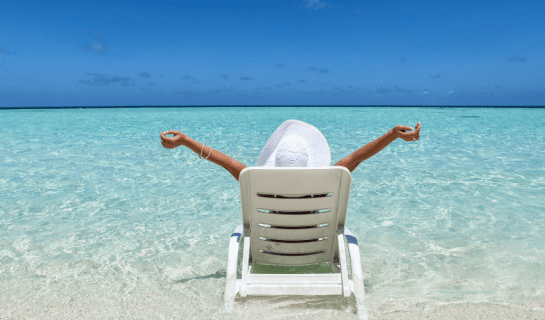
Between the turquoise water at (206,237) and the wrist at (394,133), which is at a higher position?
the wrist at (394,133)

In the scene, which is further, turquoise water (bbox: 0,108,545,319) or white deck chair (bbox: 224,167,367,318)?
turquoise water (bbox: 0,108,545,319)

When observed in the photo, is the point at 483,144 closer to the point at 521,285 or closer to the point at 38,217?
the point at 521,285

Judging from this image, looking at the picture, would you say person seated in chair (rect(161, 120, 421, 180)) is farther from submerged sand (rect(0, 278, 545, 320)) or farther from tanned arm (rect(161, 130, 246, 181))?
submerged sand (rect(0, 278, 545, 320))

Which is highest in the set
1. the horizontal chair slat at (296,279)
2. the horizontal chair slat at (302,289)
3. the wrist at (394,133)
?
the wrist at (394,133)

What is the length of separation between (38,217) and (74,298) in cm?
254

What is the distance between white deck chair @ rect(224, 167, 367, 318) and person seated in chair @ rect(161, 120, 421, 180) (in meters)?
0.52

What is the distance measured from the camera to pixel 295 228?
2240mm

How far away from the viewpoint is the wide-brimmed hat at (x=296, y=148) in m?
2.63

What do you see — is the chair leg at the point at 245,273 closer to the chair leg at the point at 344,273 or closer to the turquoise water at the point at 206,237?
the turquoise water at the point at 206,237

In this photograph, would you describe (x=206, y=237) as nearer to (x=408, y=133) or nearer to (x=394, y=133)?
(x=394, y=133)

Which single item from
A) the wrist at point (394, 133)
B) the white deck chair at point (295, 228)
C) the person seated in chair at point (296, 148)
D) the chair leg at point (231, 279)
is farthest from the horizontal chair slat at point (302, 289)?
the wrist at point (394, 133)

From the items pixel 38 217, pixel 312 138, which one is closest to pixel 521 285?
pixel 312 138

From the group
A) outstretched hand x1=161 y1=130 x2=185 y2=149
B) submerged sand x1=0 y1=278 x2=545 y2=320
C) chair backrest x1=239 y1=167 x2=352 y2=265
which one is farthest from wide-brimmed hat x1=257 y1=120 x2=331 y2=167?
submerged sand x1=0 y1=278 x2=545 y2=320

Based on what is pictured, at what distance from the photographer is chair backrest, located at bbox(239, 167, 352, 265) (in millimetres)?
1968
